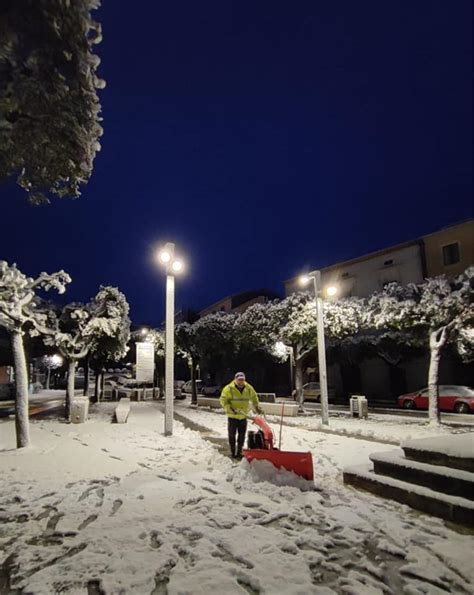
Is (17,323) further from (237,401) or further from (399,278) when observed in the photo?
(399,278)

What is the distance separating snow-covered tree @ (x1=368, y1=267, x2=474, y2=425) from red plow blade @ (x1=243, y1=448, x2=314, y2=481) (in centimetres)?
926

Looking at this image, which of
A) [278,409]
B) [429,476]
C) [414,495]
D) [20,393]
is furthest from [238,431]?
[278,409]

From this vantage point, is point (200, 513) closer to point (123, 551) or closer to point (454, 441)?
point (123, 551)

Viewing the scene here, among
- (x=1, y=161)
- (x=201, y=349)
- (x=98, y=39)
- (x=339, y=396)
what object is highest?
(x=98, y=39)

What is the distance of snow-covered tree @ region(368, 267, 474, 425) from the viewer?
12383 mm

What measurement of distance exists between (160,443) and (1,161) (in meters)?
7.57

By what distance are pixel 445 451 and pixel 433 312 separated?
8798 millimetres

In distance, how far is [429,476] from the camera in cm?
511

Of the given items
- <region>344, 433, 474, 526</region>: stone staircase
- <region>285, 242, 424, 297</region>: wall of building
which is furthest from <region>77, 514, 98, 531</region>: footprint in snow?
<region>285, 242, 424, 297</region>: wall of building

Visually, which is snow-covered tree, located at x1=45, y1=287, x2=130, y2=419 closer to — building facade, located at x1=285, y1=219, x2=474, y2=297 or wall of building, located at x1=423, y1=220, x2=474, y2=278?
building facade, located at x1=285, y1=219, x2=474, y2=297

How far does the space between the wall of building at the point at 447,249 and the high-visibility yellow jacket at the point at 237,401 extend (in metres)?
24.2

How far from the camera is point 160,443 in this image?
957 cm

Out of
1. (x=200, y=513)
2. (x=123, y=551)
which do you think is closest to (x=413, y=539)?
(x=200, y=513)

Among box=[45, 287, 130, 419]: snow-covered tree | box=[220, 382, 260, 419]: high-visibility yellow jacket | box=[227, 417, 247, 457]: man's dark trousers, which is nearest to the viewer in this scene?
box=[220, 382, 260, 419]: high-visibility yellow jacket
